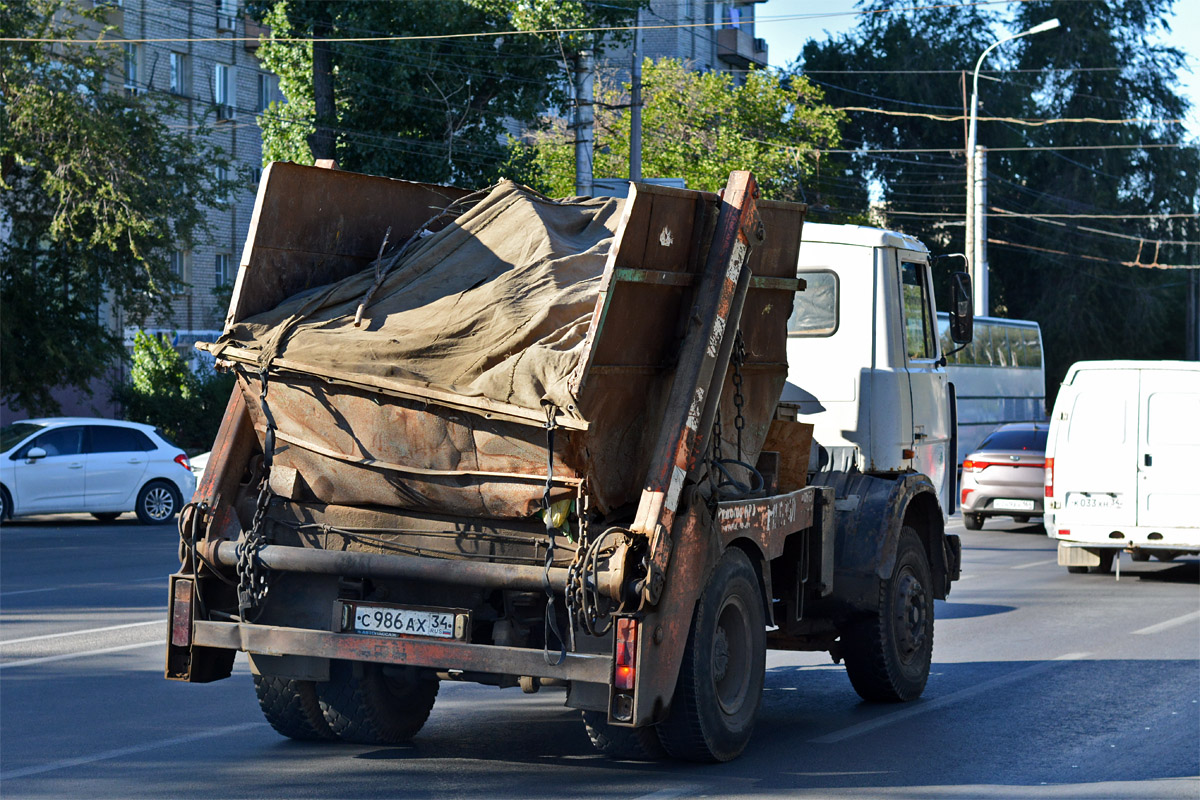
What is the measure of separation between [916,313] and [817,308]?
2.31ft

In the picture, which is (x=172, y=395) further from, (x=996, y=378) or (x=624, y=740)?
(x=624, y=740)

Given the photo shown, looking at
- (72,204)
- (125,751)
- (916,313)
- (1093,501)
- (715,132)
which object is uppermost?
(715,132)

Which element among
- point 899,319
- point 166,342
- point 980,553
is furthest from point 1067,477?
point 166,342

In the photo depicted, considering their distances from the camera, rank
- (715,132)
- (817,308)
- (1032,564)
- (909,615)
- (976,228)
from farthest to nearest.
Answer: (715,132)
(976,228)
(1032,564)
(817,308)
(909,615)

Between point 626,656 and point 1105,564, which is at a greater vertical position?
point 626,656

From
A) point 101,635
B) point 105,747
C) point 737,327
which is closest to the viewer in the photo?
point 737,327

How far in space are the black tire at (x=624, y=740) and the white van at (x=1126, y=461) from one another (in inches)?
385

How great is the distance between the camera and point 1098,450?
51.9ft

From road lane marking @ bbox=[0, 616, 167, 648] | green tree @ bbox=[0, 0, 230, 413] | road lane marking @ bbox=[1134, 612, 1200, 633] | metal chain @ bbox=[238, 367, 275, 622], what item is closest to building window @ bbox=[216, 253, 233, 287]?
green tree @ bbox=[0, 0, 230, 413]

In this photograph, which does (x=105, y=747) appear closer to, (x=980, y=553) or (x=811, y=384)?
(x=811, y=384)

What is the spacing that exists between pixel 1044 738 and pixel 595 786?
251 centimetres

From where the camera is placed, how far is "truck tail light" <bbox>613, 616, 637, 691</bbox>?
5922mm

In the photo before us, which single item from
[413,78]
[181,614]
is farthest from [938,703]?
[413,78]

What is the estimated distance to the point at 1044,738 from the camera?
7.67 m
